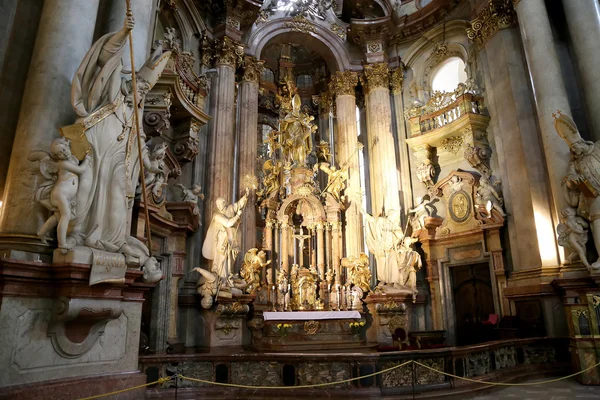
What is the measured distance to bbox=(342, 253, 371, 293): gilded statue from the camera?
40.2 ft

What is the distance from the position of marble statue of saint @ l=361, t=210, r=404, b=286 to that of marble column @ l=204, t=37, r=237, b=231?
4.04 meters

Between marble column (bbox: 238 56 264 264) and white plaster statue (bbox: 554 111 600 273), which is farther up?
marble column (bbox: 238 56 264 264)

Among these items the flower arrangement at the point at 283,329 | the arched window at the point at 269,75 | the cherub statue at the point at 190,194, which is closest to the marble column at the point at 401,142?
the arched window at the point at 269,75

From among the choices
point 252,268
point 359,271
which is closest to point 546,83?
point 359,271

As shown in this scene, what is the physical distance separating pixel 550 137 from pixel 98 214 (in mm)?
8695

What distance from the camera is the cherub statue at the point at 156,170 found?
24.9 feet

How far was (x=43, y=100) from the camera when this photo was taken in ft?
17.3

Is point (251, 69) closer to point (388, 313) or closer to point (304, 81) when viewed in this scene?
point (304, 81)

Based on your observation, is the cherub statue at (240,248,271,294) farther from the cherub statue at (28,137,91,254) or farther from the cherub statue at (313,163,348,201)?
the cherub statue at (28,137,91,254)

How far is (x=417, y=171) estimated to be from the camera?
13555 millimetres

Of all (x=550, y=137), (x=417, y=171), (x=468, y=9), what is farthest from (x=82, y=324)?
(x=468, y=9)

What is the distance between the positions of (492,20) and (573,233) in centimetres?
621

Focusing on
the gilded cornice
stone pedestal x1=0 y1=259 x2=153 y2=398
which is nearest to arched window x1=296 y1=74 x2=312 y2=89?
the gilded cornice

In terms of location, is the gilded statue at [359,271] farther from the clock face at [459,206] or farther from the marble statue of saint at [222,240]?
the marble statue of saint at [222,240]
